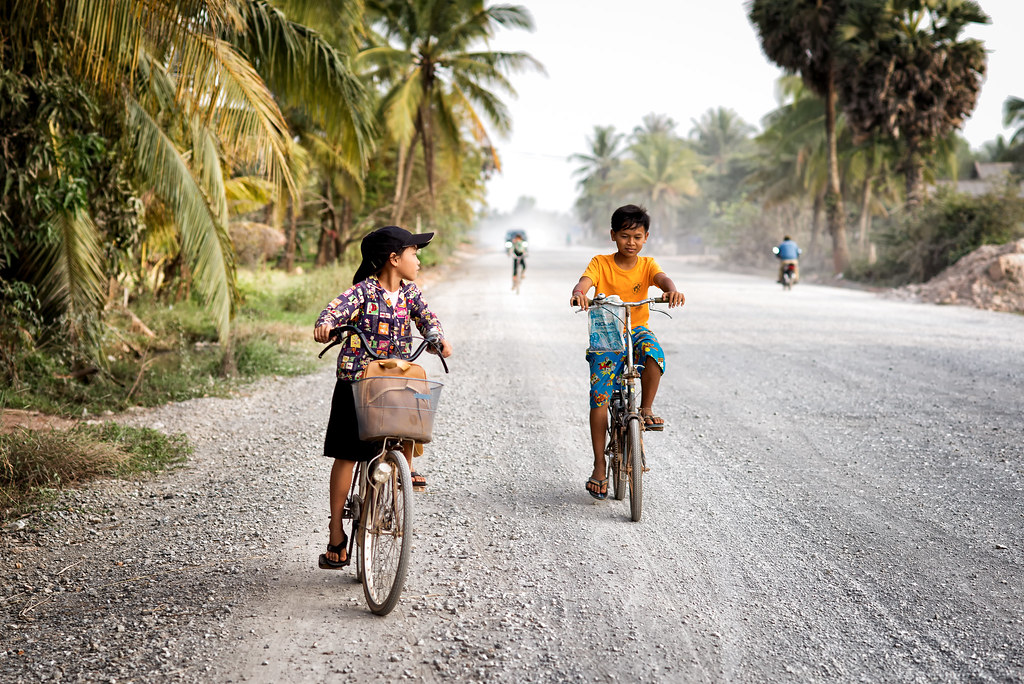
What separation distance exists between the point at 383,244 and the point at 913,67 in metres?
26.7

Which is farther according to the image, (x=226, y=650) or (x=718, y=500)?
(x=718, y=500)

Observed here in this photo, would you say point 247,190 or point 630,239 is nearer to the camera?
point 630,239

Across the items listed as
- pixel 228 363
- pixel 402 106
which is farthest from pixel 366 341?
pixel 402 106

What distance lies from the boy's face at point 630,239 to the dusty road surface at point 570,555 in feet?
5.09

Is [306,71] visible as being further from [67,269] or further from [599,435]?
[599,435]

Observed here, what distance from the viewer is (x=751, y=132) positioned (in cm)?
7606

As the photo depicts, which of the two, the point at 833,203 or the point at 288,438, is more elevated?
the point at 833,203

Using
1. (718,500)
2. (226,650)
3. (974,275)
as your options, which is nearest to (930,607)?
(718,500)

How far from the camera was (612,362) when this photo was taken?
502 centimetres

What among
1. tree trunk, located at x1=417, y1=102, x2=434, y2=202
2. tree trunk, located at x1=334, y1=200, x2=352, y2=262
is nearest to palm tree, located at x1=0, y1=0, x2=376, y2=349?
tree trunk, located at x1=334, y1=200, x2=352, y2=262

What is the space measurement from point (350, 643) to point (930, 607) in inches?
98.3

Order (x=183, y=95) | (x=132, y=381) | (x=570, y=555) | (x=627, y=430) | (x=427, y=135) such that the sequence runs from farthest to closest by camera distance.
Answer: (x=427, y=135)
(x=132, y=381)
(x=183, y=95)
(x=627, y=430)
(x=570, y=555)

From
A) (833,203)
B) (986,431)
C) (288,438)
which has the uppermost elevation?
(833,203)

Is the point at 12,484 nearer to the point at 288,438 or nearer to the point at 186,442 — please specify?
the point at 186,442
